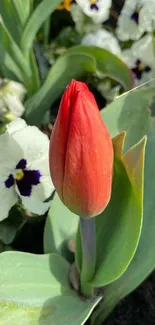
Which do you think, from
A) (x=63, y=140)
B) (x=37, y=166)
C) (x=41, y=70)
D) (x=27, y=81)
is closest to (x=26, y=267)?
(x=37, y=166)

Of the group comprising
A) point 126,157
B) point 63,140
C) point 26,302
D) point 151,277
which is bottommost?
point 151,277

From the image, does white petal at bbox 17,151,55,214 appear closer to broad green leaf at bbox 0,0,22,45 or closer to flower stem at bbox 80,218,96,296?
flower stem at bbox 80,218,96,296

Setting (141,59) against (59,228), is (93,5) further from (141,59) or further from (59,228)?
(59,228)

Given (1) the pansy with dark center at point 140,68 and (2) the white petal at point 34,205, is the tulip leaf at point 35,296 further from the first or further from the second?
(1) the pansy with dark center at point 140,68

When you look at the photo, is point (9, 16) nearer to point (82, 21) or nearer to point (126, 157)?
point (82, 21)

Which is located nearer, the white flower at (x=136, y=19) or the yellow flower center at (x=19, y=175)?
the yellow flower center at (x=19, y=175)

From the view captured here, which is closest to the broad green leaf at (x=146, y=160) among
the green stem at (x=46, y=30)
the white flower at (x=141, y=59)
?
the white flower at (x=141, y=59)

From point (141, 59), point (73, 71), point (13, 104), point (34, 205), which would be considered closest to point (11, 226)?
point (34, 205)
